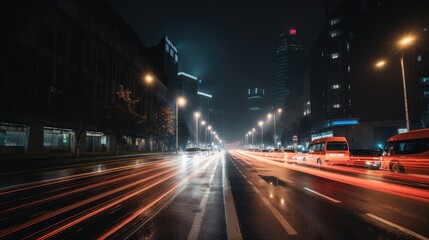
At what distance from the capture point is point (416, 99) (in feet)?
300

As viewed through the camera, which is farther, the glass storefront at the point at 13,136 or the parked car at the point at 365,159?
the glass storefront at the point at 13,136

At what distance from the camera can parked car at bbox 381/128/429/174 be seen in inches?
674

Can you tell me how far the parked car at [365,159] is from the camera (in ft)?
83.6

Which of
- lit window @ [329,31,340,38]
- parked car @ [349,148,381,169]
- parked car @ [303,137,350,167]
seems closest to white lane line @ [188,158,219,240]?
parked car @ [303,137,350,167]

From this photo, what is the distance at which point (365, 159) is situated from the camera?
2603cm

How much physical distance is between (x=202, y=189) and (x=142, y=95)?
6741 centimetres

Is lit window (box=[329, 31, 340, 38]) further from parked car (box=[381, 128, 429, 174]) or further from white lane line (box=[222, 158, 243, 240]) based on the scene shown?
white lane line (box=[222, 158, 243, 240])

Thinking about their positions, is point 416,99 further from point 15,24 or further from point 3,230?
point 3,230

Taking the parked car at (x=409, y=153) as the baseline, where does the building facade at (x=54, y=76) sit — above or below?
above

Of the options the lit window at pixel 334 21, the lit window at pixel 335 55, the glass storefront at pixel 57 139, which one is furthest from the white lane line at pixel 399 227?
the lit window at pixel 334 21

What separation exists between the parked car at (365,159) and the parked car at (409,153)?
444 centimetres

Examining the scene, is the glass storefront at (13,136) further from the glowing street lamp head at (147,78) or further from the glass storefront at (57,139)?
the glowing street lamp head at (147,78)

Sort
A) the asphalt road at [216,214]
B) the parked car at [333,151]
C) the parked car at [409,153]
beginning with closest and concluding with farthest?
the asphalt road at [216,214]
the parked car at [409,153]
the parked car at [333,151]

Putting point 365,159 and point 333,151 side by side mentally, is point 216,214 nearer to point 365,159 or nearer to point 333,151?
point 333,151
